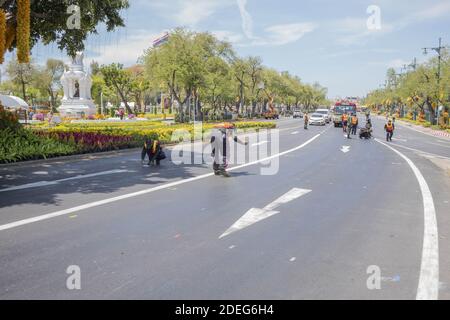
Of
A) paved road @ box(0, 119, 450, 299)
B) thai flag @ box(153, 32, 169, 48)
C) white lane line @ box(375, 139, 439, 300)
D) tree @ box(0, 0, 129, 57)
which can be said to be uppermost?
thai flag @ box(153, 32, 169, 48)

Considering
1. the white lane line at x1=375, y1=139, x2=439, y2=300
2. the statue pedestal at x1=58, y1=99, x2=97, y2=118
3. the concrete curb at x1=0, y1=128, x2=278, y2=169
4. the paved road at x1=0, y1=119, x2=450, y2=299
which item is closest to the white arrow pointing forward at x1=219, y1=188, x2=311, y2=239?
the paved road at x1=0, y1=119, x2=450, y2=299

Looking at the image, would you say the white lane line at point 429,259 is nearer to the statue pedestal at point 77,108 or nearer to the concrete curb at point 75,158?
the concrete curb at point 75,158

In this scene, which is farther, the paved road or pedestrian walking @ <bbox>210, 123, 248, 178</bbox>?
pedestrian walking @ <bbox>210, 123, 248, 178</bbox>

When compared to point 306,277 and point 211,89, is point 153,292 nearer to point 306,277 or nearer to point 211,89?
point 306,277

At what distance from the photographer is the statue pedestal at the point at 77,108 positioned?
5620 cm

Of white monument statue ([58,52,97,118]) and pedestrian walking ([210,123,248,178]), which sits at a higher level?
white monument statue ([58,52,97,118])

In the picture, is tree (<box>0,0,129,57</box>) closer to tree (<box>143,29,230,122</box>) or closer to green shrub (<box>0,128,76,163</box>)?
green shrub (<box>0,128,76,163</box>)

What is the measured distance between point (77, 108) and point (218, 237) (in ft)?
179

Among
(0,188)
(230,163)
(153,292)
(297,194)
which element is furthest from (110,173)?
(153,292)

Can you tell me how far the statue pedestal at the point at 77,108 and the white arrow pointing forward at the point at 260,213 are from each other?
1994 inches

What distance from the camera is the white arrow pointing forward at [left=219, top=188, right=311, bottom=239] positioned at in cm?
711

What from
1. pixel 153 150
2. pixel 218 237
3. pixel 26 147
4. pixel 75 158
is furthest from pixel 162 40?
pixel 218 237

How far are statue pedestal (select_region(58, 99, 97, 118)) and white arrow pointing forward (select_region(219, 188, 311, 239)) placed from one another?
166 ft

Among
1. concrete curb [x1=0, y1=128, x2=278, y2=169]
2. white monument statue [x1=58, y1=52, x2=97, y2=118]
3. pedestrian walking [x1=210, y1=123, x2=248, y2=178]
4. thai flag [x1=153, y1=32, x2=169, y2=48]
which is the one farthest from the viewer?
white monument statue [x1=58, y1=52, x2=97, y2=118]
